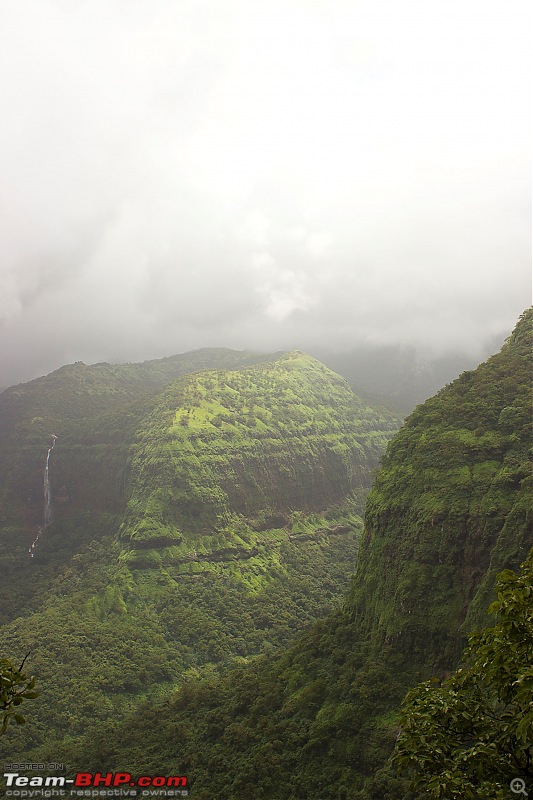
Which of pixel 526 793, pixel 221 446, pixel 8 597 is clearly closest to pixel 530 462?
pixel 526 793

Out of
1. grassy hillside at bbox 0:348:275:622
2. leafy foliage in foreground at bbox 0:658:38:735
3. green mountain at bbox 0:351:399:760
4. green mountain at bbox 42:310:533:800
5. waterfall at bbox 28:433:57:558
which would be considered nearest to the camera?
leafy foliage in foreground at bbox 0:658:38:735

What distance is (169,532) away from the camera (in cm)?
12681

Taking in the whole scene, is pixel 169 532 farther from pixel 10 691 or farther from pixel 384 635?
pixel 10 691

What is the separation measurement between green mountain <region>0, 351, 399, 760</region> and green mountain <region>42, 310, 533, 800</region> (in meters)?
23.1

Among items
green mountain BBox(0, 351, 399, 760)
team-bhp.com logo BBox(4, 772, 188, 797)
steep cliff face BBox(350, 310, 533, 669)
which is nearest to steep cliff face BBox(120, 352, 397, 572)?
green mountain BBox(0, 351, 399, 760)

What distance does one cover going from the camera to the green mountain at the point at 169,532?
89625mm

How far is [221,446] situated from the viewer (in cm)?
15000

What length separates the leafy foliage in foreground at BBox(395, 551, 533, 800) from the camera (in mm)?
9336

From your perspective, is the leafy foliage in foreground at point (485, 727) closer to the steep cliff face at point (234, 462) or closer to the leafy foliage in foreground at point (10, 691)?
the leafy foliage in foreground at point (10, 691)

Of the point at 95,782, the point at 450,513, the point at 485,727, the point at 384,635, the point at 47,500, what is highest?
the point at 485,727

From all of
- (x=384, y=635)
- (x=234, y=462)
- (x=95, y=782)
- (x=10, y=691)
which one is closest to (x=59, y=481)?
(x=234, y=462)

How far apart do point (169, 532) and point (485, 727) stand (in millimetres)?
123050

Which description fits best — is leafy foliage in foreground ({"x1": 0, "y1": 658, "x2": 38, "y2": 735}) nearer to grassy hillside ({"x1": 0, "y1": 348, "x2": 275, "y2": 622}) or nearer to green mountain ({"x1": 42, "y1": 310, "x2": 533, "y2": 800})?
green mountain ({"x1": 42, "y1": 310, "x2": 533, "y2": 800})

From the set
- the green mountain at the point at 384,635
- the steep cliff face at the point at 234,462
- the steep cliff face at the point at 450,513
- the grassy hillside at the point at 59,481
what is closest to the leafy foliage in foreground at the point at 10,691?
the green mountain at the point at 384,635
